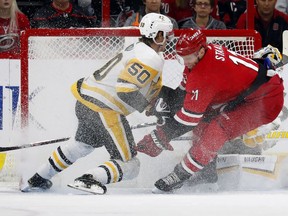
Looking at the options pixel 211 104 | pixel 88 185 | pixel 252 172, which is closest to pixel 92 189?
pixel 88 185

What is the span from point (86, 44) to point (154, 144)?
94 cm

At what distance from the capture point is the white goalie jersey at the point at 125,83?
6578 mm

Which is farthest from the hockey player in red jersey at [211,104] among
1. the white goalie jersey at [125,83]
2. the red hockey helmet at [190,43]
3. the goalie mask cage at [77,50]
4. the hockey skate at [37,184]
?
the hockey skate at [37,184]

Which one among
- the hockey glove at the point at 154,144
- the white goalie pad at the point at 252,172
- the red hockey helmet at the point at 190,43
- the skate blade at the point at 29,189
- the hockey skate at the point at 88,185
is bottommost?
the skate blade at the point at 29,189

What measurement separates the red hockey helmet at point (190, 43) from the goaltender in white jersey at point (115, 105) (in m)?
0.12

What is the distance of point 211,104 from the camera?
6832 mm

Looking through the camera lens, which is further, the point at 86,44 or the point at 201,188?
the point at 86,44

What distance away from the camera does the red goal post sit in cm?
715

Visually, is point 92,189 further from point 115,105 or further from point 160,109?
point 160,109

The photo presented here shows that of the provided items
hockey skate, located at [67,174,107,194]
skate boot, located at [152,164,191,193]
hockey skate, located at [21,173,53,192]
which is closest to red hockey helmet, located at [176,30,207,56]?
skate boot, located at [152,164,191,193]

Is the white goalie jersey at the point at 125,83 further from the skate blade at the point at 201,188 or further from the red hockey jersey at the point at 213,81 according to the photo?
the skate blade at the point at 201,188

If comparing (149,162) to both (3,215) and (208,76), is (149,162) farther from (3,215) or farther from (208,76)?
(3,215)

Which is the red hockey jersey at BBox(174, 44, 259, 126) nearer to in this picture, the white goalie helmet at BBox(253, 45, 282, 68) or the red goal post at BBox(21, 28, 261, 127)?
the white goalie helmet at BBox(253, 45, 282, 68)

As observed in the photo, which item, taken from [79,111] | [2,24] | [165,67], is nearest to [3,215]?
[79,111]
